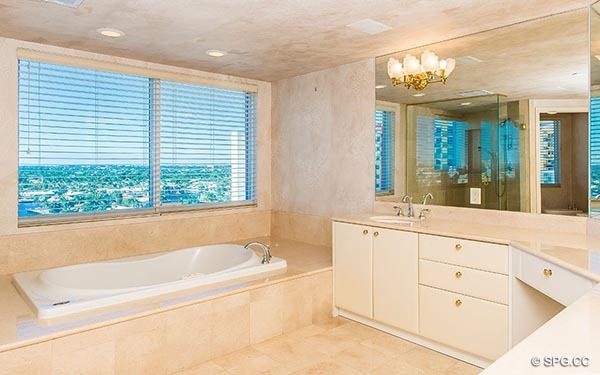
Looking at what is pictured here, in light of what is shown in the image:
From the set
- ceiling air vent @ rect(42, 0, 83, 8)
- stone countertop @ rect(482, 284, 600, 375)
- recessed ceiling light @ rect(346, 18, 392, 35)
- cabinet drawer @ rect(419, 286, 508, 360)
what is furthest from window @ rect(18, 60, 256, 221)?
stone countertop @ rect(482, 284, 600, 375)

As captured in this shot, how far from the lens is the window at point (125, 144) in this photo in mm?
3270

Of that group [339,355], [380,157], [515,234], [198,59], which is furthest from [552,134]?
[198,59]

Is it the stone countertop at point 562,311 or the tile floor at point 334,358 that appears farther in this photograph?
the tile floor at point 334,358

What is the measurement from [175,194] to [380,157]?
2003 mm

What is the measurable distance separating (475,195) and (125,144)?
297 centimetres

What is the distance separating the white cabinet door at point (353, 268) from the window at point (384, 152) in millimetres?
633

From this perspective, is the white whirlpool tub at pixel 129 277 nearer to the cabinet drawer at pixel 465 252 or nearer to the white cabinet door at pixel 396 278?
the white cabinet door at pixel 396 278

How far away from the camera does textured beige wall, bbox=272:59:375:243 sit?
12.5 feet

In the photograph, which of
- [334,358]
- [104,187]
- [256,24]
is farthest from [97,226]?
[334,358]

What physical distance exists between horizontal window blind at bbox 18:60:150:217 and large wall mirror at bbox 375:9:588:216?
221 cm

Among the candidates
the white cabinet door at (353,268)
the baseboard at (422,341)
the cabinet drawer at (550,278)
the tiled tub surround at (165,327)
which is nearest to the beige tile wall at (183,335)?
the tiled tub surround at (165,327)

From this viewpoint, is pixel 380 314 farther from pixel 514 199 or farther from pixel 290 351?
pixel 514 199

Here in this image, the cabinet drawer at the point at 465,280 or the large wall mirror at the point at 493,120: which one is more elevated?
the large wall mirror at the point at 493,120

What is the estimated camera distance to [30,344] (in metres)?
1.92
